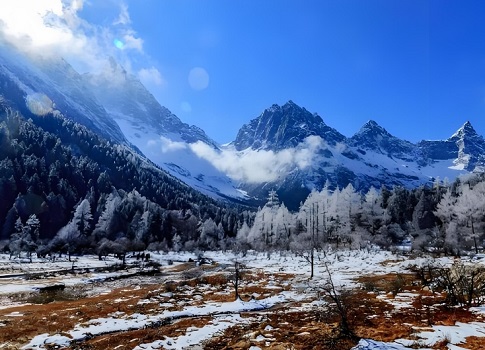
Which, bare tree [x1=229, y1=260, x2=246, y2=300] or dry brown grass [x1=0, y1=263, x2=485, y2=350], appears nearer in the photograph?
dry brown grass [x1=0, y1=263, x2=485, y2=350]

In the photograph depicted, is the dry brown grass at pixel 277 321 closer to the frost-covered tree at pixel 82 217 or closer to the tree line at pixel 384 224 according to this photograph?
the tree line at pixel 384 224

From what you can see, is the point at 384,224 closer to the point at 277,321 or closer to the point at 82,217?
the point at 277,321

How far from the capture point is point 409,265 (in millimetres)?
48188

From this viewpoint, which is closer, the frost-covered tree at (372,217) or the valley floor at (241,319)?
the valley floor at (241,319)

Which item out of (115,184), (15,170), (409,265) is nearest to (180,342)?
(409,265)

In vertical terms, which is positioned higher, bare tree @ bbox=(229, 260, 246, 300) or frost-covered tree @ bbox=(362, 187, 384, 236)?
frost-covered tree @ bbox=(362, 187, 384, 236)

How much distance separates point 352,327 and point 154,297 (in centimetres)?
1931

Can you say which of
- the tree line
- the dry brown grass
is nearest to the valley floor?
the dry brown grass

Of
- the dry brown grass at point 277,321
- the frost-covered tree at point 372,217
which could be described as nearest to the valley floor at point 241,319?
the dry brown grass at point 277,321

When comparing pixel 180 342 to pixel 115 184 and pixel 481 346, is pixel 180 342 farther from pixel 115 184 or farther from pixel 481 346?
pixel 115 184

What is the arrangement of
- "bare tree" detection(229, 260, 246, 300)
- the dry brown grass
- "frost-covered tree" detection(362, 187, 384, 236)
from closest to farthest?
the dry brown grass
"bare tree" detection(229, 260, 246, 300)
"frost-covered tree" detection(362, 187, 384, 236)

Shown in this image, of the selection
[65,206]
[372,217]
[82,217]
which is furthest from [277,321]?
[65,206]

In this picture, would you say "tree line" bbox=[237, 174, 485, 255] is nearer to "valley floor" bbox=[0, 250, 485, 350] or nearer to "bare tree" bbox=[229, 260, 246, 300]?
"bare tree" bbox=[229, 260, 246, 300]

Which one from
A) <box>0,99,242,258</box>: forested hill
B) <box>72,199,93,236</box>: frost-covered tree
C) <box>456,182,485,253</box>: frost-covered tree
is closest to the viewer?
<box>456,182,485,253</box>: frost-covered tree
